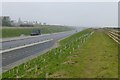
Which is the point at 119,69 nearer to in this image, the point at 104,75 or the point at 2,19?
the point at 104,75

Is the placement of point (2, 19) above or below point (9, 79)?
above

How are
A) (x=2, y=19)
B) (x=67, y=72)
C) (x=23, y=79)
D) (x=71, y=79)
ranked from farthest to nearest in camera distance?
(x=2, y=19)
(x=67, y=72)
(x=23, y=79)
(x=71, y=79)

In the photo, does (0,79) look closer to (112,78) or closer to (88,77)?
(88,77)

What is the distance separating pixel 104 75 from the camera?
547 inches

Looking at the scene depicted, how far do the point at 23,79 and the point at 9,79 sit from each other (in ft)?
3.53

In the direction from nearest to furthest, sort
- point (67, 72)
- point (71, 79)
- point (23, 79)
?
point (71, 79) → point (23, 79) → point (67, 72)

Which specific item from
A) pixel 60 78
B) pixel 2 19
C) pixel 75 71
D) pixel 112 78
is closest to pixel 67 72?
pixel 75 71

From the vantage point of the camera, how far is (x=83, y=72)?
1526 centimetres

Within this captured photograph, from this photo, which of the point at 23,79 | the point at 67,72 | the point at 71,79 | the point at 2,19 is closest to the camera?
the point at 71,79

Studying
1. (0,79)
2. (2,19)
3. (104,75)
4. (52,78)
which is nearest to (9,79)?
(0,79)

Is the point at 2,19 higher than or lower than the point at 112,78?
higher

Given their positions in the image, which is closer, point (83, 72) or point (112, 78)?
point (112, 78)

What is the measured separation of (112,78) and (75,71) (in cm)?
283

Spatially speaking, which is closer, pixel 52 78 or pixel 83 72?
pixel 52 78
